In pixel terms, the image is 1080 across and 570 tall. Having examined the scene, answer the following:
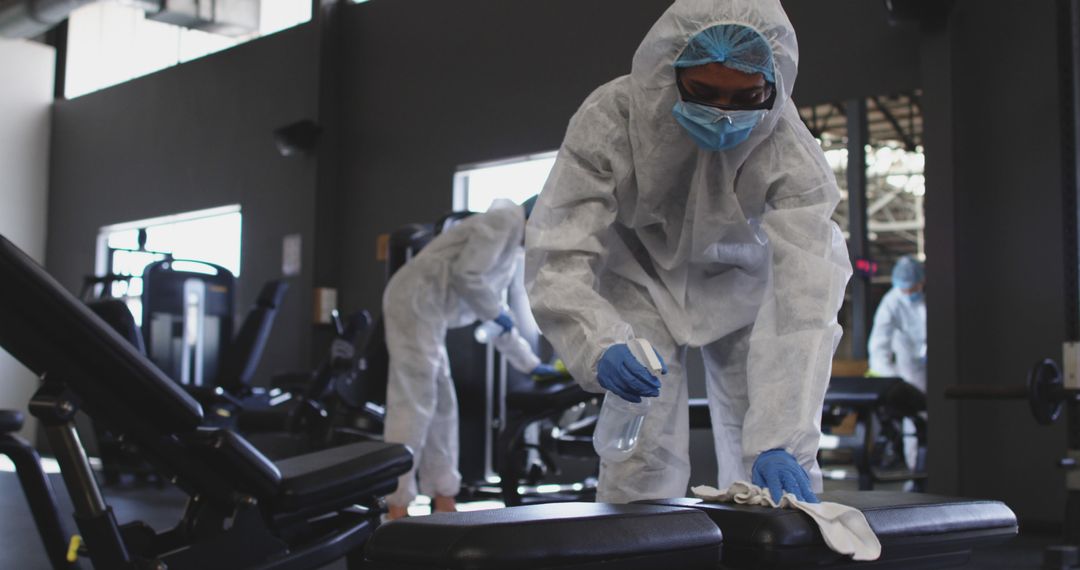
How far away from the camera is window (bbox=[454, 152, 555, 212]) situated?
5.70 metres

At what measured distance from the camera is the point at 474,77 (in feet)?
19.5

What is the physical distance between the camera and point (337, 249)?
648cm

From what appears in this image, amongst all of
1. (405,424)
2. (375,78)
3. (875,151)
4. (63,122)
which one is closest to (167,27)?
(63,122)

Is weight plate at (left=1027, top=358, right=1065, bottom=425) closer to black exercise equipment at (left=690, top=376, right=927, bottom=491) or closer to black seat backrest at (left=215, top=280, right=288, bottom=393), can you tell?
black exercise equipment at (left=690, top=376, right=927, bottom=491)

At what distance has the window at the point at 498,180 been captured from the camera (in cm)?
570

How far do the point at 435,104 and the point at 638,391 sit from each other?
4846mm

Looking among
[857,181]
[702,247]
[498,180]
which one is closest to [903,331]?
[857,181]

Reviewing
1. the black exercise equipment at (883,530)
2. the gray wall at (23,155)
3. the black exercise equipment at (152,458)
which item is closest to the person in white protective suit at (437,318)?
the black exercise equipment at (152,458)

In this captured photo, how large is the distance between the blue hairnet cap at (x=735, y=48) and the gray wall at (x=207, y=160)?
5.03 m

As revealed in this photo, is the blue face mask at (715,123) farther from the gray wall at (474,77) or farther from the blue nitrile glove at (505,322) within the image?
the gray wall at (474,77)

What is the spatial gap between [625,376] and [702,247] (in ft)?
1.34

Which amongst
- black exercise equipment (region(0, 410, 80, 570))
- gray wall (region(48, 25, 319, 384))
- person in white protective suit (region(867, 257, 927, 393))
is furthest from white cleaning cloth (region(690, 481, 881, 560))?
gray wall (region(48, 25, 319, 384))

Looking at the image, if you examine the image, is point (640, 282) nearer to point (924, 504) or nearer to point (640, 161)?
point (640, 161)

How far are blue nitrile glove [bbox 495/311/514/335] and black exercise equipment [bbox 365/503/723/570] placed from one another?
10.2 ft
